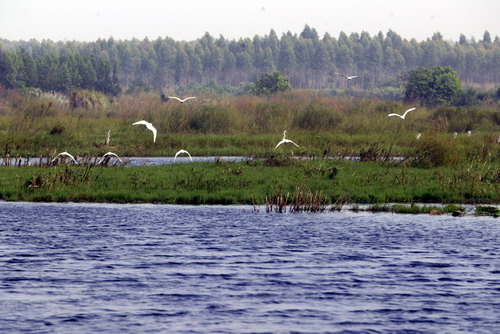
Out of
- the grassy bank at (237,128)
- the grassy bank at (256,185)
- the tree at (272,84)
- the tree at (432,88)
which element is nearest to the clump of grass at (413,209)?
the grassy bank at (256,185)

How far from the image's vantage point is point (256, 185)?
32844 mm

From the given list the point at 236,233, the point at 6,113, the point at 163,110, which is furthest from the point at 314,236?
the point at 6,113

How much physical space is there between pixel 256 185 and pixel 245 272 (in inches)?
518


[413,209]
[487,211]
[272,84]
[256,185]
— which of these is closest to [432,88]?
[272,84]

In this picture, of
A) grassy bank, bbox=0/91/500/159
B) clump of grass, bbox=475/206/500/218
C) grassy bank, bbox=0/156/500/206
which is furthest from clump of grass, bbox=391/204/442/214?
grassy bank, bbox=0/91/500/159

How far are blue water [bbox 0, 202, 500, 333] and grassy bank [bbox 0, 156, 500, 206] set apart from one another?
83.2 inches

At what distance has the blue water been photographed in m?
15.9

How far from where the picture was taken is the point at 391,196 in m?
31.5

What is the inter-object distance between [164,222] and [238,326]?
38.8ft

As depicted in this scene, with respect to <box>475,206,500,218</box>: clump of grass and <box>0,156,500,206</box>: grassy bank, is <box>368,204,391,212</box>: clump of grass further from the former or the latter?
<box>475,206,500,218</box>: clump of grass

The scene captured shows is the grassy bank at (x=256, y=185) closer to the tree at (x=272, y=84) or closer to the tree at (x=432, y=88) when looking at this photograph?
the tree at (x=432, y=88)

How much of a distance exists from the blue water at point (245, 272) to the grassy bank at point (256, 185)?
211 cm

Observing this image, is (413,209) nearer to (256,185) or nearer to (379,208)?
(379,208)

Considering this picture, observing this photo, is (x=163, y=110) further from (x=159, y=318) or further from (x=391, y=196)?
(x=159, y=318)
